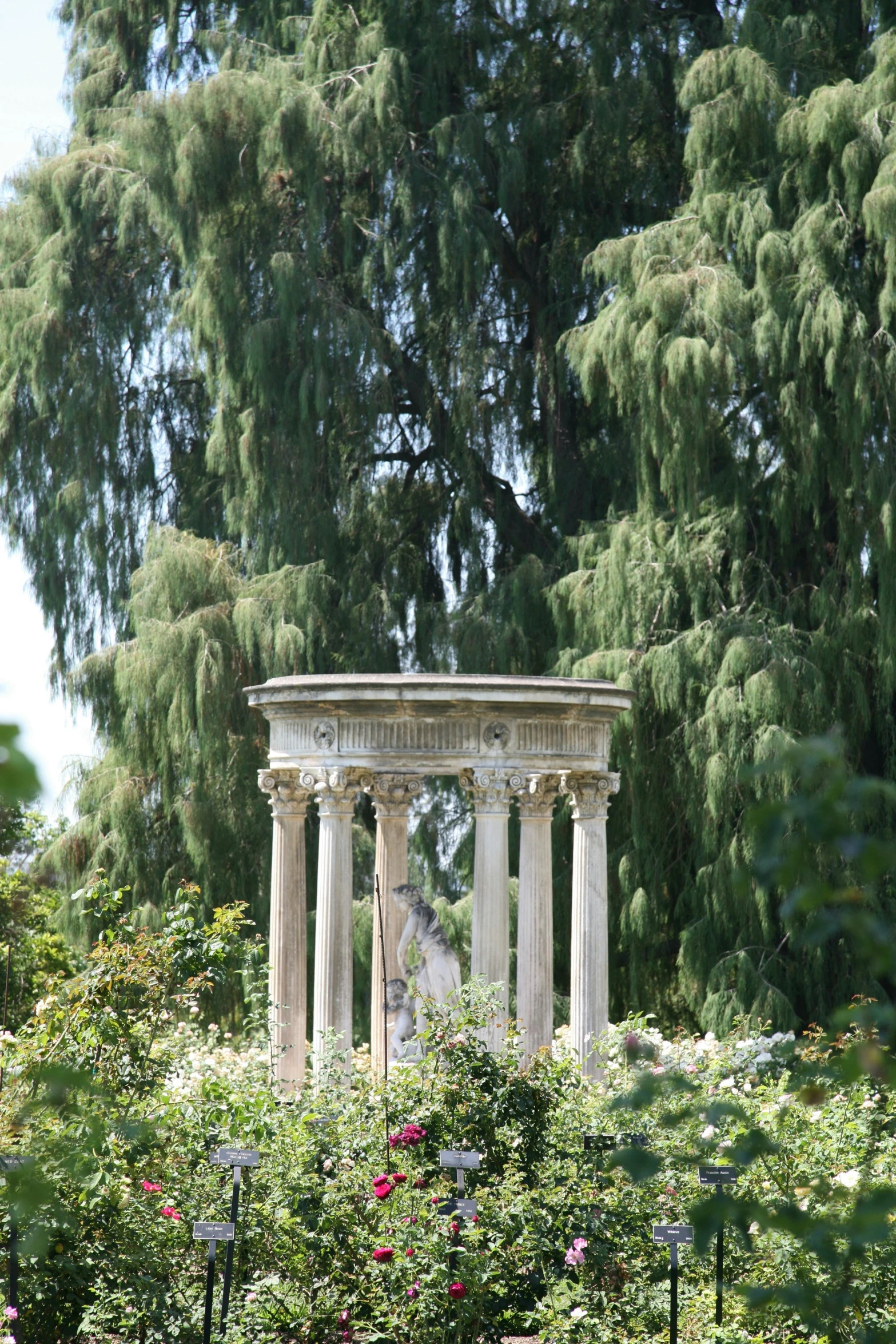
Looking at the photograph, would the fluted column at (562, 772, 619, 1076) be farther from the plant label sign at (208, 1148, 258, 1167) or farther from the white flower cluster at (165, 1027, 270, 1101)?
the plant label sign at (208, 1148, 258, 1167)

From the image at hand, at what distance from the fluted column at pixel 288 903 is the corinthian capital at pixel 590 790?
2.55 meters

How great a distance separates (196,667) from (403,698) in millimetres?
6558

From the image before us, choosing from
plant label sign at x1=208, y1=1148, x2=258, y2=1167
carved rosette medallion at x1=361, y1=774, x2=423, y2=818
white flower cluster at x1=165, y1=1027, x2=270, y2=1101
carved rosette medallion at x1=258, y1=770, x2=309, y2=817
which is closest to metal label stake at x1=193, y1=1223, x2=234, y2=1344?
plant label sign at x1=208, y1=1148, x2=258, y2=1167

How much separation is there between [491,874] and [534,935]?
2.97 feet

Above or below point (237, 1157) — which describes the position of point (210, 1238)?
below

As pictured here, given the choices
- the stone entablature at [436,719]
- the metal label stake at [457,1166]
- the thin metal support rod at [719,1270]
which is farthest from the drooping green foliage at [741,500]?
the metal label stake at [457,1166]

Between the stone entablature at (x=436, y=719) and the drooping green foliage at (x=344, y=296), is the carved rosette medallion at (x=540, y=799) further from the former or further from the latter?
the drooping green foliage at (x=344, y=296)

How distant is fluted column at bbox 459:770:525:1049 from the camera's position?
50.9 ft

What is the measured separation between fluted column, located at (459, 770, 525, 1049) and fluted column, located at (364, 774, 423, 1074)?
2.74ft

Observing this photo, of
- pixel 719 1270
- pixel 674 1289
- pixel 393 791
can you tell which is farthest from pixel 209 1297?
pixel 393 791

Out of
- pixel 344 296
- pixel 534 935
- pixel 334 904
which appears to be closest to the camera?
pixel 334 904

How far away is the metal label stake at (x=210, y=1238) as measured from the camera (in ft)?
28.8

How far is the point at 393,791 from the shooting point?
16734 mm

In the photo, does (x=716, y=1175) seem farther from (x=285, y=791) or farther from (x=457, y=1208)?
(x=285, y=791)
